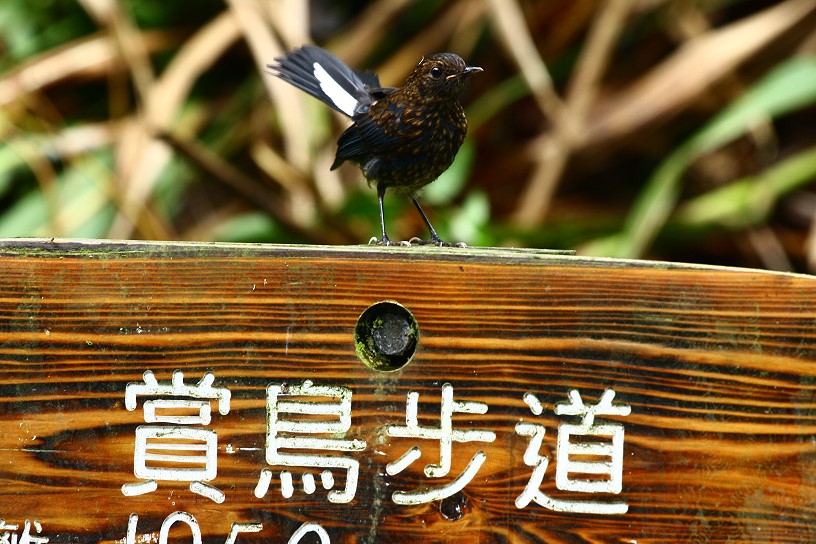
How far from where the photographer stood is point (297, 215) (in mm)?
3143

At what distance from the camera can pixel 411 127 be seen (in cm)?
205

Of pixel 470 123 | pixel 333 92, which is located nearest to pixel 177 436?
pixel 333 92

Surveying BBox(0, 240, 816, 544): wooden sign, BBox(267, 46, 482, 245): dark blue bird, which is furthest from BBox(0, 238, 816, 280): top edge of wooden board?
BBox(267, 46, 482, 245): dark blue bird

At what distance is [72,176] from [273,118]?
72 cm

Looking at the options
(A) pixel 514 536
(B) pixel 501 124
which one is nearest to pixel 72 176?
(B) pixel 501 124

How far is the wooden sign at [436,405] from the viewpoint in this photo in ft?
4.63

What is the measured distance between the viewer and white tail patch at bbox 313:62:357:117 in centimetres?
230

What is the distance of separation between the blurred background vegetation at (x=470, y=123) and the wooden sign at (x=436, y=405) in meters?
1.20

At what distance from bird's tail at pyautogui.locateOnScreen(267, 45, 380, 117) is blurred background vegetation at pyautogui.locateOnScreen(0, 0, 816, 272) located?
1.23ft

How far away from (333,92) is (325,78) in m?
0.04

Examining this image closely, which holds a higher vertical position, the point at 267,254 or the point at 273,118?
the point at 273,118

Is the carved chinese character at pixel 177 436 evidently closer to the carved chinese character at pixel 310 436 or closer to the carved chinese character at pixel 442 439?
the carved chinese character at pixel 310 436

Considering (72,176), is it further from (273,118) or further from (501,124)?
(501,124)

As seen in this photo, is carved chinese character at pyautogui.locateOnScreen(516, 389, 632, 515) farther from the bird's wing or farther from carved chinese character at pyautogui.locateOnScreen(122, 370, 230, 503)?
the bird's wing
